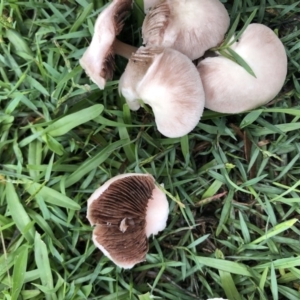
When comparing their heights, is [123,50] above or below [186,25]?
below

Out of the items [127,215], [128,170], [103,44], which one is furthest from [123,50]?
[127,215]

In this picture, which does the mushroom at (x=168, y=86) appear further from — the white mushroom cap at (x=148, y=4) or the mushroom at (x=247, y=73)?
the white mushroom cap at (x=148, y=4)

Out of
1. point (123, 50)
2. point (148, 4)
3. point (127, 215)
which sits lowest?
point (127, 215)

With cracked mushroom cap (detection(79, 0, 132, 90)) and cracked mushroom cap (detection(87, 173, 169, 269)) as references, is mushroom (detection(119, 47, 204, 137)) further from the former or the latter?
cracked mushroom cap (detection(87, 173, 169, 269))

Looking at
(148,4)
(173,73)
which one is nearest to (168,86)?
(173,73)

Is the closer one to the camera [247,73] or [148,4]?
[247,73]

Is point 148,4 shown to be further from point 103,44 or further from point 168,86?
point 168,86
